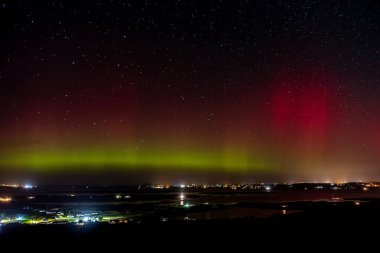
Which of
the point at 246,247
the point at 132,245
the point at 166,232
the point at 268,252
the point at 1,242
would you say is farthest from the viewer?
the point at 166,232

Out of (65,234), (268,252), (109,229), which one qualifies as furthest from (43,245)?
(268,252)

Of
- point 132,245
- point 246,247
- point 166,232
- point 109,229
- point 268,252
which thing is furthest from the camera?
point 109,229

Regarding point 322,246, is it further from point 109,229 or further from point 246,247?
point 109,229

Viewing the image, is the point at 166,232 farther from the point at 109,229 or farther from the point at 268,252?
the point at 268,252

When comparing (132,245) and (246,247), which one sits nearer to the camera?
(246,247)

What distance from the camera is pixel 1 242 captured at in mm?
20219

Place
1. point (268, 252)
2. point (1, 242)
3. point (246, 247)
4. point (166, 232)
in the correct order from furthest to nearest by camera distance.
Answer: point (166, 232) → point (1, 242) → point (246, 247) → point (268, 252)

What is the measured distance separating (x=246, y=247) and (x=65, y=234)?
1132 centimetres

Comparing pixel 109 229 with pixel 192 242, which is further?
pixel 109 229

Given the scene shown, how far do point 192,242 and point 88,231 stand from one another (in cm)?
805

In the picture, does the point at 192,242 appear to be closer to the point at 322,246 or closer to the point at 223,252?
the point at 223,252

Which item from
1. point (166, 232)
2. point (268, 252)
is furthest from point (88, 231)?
point (268, 252)

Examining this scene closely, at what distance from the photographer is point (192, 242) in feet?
62.8

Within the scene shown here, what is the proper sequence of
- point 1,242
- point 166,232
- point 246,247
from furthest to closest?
point 166,232
point 1,242
point 246,247
